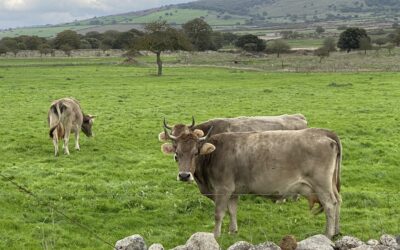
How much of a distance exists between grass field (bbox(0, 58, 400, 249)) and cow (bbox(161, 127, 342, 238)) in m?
0.94

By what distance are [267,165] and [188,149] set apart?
5.86 ft

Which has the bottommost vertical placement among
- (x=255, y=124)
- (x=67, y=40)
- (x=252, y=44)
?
(x=252, y=44)

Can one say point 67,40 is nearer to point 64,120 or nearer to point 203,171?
point 64,120

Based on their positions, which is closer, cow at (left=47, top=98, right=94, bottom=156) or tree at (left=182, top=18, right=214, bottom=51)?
cow at (left=47, top=98, right=94, bottom=156)

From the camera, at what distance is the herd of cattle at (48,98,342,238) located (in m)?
11.8

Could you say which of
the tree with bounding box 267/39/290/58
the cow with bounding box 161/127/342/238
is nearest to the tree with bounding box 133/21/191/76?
the tree with bounding box 267/39/290/58

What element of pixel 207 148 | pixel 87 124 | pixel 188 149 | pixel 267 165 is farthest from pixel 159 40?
pixel 267 165

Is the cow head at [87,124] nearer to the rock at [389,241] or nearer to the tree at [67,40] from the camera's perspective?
the rock at [389,241]

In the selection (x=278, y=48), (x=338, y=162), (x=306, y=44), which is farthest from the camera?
(x=306, y=44)

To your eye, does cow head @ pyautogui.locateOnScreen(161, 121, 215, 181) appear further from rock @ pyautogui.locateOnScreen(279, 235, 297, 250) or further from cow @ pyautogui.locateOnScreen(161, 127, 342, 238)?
rock @ pyautogui.locateOnScreen(279, 235, 297, 250)

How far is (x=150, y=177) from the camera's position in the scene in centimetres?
1734

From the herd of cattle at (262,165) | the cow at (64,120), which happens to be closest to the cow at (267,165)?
the herd of cattle at (262,165)

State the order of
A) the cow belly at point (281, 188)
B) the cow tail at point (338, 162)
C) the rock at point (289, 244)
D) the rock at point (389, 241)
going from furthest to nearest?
the cow tail at point (338, 162), the cow belly at point (281, 188), the rock at point (389, 241), the rock at point (289, 244)

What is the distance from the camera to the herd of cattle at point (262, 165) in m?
11.8
